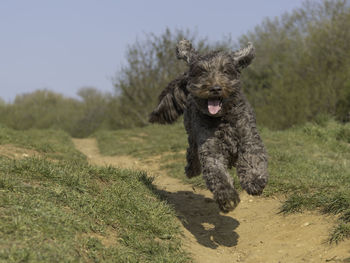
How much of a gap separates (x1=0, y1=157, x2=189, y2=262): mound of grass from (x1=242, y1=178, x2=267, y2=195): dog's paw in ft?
3.34

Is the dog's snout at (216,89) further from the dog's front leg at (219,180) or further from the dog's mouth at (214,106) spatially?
the dog's front leg at (219,180)

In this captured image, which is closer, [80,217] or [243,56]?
[80,217]

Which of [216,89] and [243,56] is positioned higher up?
[243,56]

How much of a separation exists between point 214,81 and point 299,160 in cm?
478

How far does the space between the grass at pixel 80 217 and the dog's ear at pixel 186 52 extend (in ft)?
6.23

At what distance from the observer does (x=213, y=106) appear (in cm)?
496

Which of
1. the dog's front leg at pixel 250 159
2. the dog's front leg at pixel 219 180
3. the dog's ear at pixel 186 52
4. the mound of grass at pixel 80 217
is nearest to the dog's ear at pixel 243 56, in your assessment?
the dog's ear at pixel 186 52

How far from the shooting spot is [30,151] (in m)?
9.02

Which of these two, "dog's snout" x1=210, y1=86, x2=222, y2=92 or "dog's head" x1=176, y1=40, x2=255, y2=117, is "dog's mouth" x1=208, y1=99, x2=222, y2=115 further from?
"dog's snout" x1=210, y1=86, x2=222, y2=92

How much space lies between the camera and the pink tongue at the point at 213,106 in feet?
16.2

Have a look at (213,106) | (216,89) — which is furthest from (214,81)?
(213,106)

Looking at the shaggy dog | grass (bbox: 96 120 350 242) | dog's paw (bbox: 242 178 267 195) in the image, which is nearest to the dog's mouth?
the shaggy dog

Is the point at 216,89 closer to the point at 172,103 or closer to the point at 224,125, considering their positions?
the point at 224,125

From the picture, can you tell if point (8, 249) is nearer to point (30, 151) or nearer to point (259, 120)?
point (30, 151)
